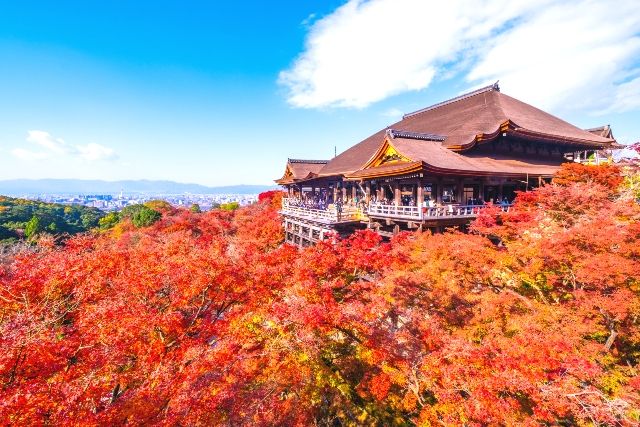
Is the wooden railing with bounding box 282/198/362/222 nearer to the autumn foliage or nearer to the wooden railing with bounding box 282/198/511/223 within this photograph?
the wooden railing with bounding box 282/198/511/223

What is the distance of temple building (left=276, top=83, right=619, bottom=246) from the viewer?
1595 centimetres

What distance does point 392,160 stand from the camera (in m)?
18.1

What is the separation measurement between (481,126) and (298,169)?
18430mm

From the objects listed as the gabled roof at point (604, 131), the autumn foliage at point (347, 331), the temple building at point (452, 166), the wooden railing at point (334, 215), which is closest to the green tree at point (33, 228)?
the temple building at point (452, 166)

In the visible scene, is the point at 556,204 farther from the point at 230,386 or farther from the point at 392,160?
the point at 230,386

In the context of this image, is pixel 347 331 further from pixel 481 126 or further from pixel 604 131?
Result: pixel 604 131

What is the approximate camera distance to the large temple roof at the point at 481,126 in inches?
756

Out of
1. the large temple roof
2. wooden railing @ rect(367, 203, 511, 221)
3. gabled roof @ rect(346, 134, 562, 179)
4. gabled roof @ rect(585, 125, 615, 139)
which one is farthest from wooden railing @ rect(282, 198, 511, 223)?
gabled roof @ rect(585, 125, 615, 139)

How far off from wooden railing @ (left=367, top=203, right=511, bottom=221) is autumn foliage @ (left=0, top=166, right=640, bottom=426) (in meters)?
2.51

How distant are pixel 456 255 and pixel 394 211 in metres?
6.41

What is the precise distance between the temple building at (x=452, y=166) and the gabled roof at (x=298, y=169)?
12.9 feet

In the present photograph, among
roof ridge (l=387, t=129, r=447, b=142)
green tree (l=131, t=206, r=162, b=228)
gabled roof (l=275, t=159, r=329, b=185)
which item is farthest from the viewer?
green tree (l=131, t=206, r=162, b=228)

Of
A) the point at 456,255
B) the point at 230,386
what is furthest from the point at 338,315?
the point at 456,255

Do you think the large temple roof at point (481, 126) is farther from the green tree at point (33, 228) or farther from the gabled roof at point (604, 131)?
the green tree at point (33, 228)
